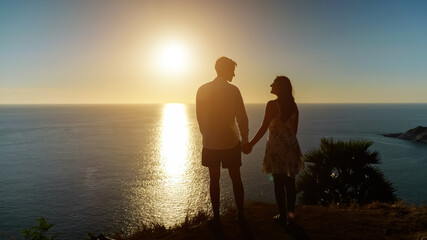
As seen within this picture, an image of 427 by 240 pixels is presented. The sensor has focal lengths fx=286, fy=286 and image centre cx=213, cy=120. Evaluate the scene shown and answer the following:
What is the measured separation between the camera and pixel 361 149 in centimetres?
882

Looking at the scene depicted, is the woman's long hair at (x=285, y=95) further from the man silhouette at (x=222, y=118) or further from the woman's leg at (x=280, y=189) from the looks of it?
the woman's leg at (x=280, y=189)

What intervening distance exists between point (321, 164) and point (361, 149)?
127cm

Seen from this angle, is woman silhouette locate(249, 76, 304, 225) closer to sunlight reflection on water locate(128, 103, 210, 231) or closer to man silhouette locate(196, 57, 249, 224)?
man silhouette locate(196, 57, 249, 224)

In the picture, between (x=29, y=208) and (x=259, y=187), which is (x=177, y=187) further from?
(x=29, y=208)

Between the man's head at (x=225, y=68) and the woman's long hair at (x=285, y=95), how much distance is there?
30.1 inches

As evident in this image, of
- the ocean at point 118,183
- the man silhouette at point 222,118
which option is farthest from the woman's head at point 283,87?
the ocean at point 118,183

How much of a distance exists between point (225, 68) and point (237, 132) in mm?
999

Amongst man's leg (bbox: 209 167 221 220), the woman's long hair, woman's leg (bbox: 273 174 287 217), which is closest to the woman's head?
the woman's long hair

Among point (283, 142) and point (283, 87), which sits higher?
point (283, 87)

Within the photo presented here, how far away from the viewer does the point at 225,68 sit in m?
4.39

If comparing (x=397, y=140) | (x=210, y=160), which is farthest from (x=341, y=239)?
(x=397, y=140)

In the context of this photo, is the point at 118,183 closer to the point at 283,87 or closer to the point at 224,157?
the point at 224,157

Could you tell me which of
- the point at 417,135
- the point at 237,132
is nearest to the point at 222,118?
the point at 237,132

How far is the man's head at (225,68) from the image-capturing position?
4.39 m
